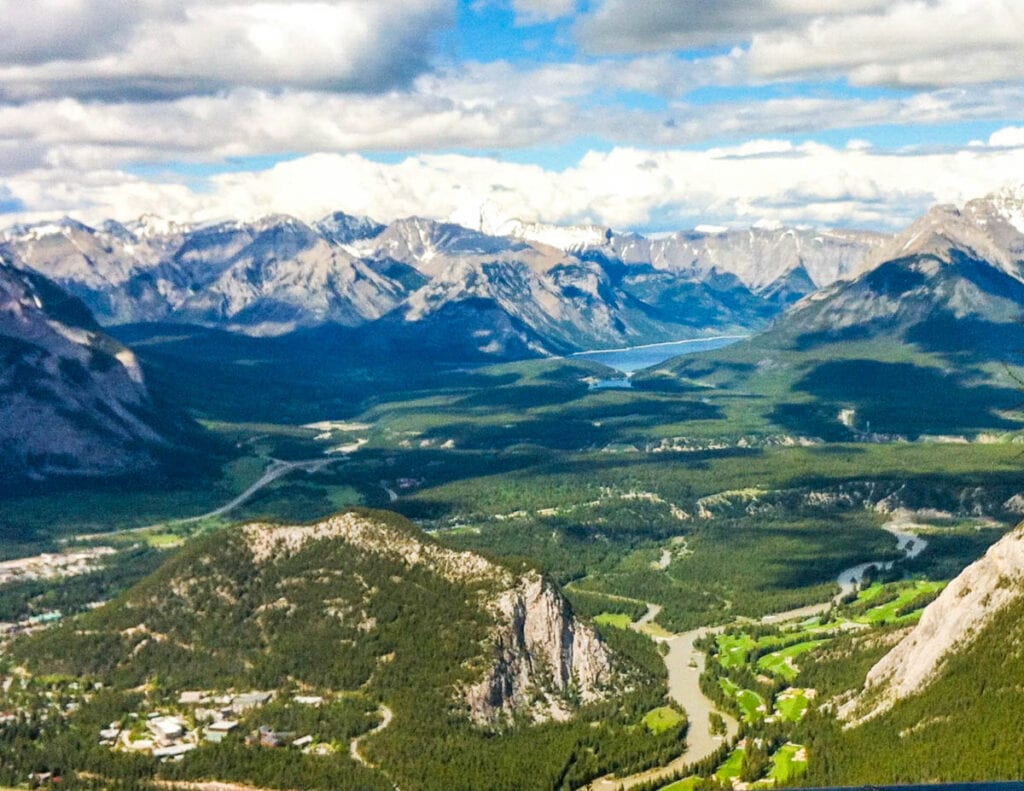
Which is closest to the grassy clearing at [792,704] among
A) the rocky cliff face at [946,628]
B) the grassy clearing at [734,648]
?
the rocky cliff face at [946,628]

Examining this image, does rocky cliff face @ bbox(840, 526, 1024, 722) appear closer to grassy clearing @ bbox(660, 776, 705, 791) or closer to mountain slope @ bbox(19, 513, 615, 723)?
grassy clearing @ bbox(660, 776, 705, 791)

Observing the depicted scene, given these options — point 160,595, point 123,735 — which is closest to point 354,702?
point 123,735

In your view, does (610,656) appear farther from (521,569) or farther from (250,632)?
(250,632)

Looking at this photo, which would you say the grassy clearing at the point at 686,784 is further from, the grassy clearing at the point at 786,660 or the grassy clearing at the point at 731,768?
the grassy clearing at the point at 786,660

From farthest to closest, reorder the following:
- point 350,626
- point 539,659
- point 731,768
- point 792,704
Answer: point 350,626 → point 539,659 → point 792,704 → point 731,768

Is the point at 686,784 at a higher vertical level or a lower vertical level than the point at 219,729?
lower

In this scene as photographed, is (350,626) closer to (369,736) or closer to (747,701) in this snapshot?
A: (369,736)

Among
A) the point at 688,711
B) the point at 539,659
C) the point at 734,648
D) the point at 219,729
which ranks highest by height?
the point at 219,729

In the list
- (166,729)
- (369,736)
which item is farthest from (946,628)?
(166,729)
